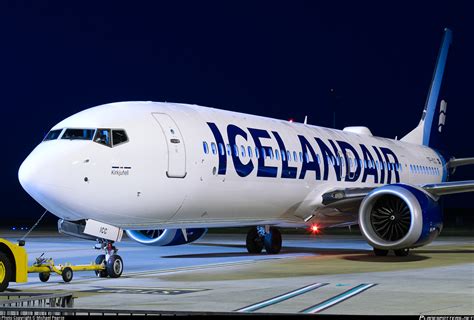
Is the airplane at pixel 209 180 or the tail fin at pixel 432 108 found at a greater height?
the tail fin at pixel 432 108

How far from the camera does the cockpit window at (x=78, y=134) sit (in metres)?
15.8

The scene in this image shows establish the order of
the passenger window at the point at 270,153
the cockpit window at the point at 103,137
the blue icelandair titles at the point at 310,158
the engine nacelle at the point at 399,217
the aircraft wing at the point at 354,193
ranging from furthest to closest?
the aircraft wing at the point at 354,193 → the passenger window at the point at 270,153 → the engine nacelle at the point at 399,217 → the blue icelandair titles at the point at 310,158 → the cockpit window at the point at 103,137

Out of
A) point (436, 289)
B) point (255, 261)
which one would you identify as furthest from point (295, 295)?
point (255, 261)

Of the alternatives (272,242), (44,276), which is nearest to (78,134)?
(44,276)

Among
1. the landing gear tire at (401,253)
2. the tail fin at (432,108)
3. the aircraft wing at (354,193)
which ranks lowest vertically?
the landing gear tire at (401,253)

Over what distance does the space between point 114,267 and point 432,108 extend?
21.0 meters

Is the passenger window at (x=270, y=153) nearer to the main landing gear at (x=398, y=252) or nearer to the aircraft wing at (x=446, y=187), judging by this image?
the main landing gear at (x=398, y=252)

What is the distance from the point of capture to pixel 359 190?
21578 millimetres

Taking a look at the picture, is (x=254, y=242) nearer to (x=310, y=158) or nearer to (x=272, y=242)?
(x=272, y=242)

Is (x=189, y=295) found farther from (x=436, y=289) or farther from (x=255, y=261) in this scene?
(x=255, y=261)

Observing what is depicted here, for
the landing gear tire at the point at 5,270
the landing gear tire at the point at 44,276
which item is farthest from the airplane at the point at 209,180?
the landing gear tire at the point at 5,270

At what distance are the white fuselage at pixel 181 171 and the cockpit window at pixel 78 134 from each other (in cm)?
14

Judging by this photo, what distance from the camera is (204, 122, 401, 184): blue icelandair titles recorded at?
18.7 metres

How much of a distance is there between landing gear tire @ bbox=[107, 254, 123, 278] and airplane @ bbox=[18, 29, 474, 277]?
0.08ft
